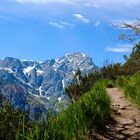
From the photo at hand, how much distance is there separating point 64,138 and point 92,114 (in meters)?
1.96

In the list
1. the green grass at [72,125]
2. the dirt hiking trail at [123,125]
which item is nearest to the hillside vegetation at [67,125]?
the green grass at [72,125]

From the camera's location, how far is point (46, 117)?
24.2 feet

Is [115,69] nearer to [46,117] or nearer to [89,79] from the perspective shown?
[89,79]

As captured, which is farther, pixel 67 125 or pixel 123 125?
pixel 123 125

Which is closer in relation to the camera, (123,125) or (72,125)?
(72,125)

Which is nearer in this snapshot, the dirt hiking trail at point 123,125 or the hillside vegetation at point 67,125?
the hillside vegetation at point 67,125

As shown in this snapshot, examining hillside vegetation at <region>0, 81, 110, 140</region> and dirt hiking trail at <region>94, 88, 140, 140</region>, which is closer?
hillside vegetation at <region>0, 81, 110, 140</region>

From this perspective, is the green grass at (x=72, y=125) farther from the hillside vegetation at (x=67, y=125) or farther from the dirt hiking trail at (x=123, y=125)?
the dirt hiking trail at (x=123, y=125)

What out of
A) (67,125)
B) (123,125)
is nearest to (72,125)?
(67,125)

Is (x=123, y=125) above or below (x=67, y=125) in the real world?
below

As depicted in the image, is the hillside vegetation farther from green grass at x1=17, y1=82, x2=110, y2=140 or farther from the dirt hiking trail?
the dirt hiking trail

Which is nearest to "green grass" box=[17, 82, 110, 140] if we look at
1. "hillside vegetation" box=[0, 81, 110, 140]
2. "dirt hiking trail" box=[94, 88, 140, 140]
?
"hillside vegetation" box=[0, 81, 110, 140]

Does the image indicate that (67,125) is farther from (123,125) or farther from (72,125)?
(123,125)

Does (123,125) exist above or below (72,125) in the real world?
below
